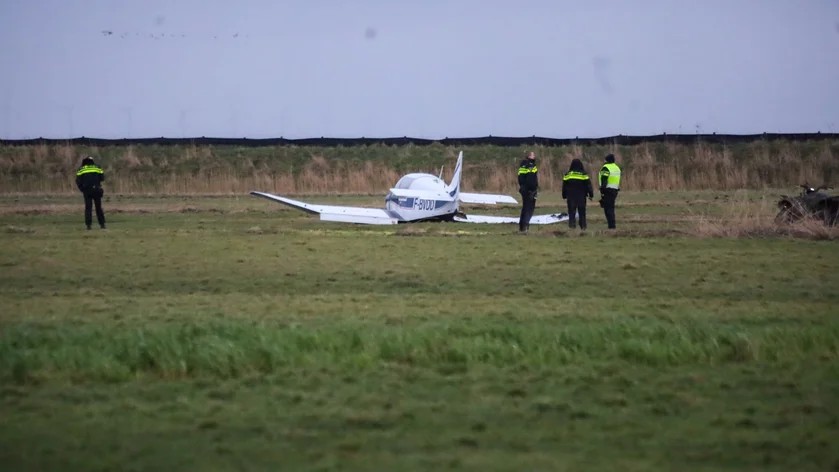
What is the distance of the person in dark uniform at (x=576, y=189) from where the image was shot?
25938mm

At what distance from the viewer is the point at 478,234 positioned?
1017 inches

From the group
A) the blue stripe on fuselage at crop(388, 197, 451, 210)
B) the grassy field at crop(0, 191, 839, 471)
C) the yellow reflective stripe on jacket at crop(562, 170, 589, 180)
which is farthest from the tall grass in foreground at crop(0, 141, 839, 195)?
the grassy field at crop(0, 191, 839, 471)

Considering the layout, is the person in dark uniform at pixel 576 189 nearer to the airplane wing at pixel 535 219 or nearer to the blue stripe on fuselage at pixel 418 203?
the airplane wing at pixel 535 219

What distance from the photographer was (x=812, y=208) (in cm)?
2538

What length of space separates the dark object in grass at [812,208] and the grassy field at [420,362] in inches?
216

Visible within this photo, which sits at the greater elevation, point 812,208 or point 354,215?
point 812,208

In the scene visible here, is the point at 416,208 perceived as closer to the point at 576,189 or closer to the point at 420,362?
the point at 576,189

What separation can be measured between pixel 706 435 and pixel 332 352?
365 cm

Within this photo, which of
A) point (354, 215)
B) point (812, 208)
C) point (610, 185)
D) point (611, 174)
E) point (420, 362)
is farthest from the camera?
point (354, 215)

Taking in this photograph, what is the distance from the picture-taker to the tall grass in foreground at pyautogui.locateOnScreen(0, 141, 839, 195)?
53.1 meters

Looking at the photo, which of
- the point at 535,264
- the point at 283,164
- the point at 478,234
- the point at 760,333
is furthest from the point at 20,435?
the point at 283,164

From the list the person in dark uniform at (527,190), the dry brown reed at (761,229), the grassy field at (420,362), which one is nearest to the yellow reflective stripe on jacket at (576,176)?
the person in dark uniform at (527,190)

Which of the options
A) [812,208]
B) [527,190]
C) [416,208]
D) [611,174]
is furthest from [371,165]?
[812,208]

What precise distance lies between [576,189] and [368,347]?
1646 centimetres
